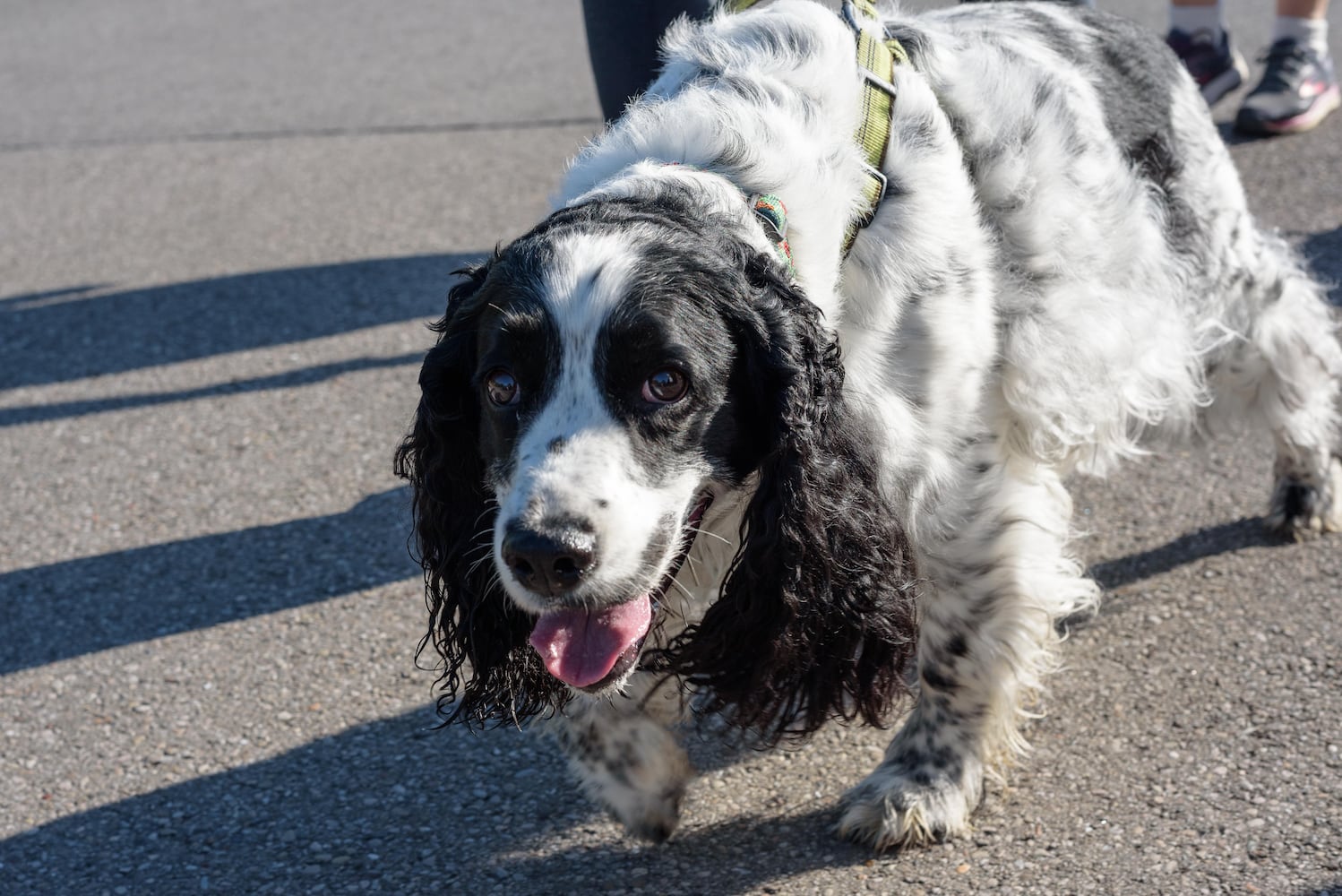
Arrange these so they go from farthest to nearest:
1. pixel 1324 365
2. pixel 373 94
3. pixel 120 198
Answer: pixel 373 94, pixel 120 198, pixel 1324 365

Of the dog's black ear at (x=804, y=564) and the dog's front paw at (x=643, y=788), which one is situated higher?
the dog's black ear at (x=804, y=564)

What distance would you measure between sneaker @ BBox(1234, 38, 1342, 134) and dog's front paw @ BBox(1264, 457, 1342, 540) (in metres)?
3.19

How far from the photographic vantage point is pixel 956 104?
296 centimetres

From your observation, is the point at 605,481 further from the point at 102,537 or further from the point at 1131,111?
the point at 102,537

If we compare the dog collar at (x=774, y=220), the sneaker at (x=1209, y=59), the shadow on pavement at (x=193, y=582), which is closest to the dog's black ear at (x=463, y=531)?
the dog collar at (x=774, y=220)

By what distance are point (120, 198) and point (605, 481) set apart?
5.94m

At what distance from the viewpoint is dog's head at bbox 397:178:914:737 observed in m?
2.28

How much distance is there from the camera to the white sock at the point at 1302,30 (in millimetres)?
6227

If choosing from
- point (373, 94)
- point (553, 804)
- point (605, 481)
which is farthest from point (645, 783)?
point (373, 94)

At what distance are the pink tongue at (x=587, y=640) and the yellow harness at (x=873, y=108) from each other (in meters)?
0.83

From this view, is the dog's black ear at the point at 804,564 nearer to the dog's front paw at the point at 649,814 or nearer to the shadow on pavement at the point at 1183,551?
the dog's front paw at the point at 649,814

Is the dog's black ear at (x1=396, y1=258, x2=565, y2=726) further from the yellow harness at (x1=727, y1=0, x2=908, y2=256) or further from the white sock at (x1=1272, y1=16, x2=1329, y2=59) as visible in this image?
the white sock at (x1=1272, y1=16, x2=1329, y2=59)

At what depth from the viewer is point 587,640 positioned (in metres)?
2.38

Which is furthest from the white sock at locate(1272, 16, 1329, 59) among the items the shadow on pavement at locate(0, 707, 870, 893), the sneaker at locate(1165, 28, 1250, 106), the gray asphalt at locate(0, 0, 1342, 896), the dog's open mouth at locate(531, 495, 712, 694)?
the dog's open mouth at locate(531, 495, 712, 694)
